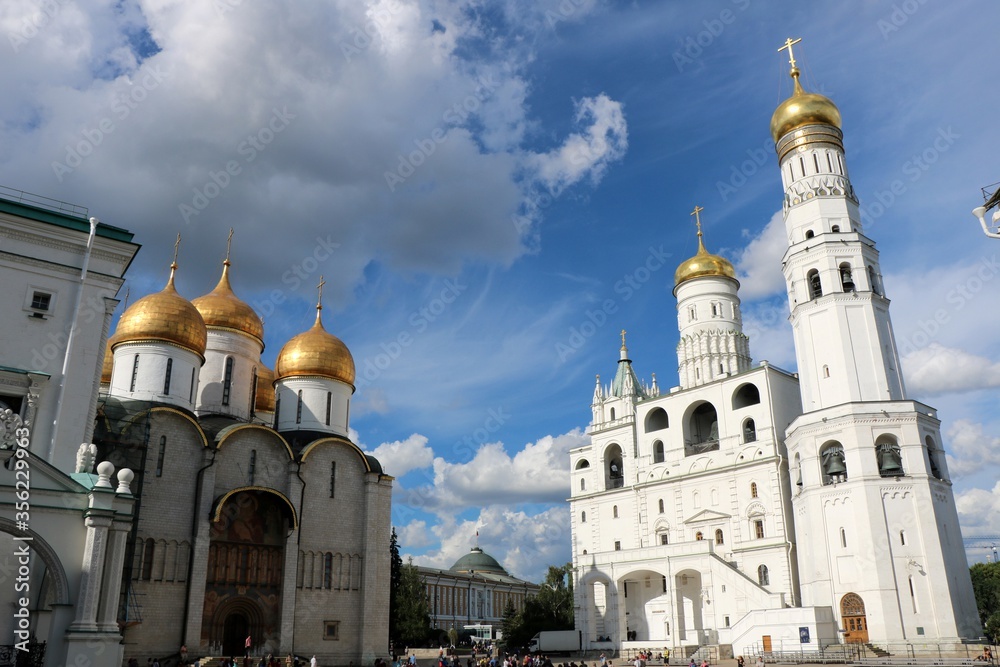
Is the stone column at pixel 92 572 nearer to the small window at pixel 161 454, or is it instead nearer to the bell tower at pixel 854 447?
the small window at pixel 161 454

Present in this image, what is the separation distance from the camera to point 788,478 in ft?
111

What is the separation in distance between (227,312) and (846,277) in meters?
24.8

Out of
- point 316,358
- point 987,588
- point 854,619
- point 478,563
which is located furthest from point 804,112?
point 478,563

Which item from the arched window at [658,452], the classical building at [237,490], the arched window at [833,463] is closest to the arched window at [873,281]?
the arched window at [833,463]

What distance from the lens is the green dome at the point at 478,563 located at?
263 ft

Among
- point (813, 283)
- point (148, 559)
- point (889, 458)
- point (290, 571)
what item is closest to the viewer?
point (148, 559)

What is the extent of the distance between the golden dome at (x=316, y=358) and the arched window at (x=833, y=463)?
18.4 metres

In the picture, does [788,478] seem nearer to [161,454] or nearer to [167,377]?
[161,454]

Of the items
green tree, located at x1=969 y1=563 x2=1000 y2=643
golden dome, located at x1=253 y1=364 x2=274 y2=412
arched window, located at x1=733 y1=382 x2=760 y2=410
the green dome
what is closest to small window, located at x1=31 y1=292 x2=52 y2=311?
golden dome, located at x1=253 y1=364 x2=274 y2=412

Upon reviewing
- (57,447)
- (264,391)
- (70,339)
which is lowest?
(57,447)

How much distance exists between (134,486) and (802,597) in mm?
24111

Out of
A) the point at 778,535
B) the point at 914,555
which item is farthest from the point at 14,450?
the point at 778,535

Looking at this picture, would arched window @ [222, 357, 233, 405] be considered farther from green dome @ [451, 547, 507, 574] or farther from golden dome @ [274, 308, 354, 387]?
green dome @ [451, 547, 507, 574]

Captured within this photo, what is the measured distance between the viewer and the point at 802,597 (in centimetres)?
2970
